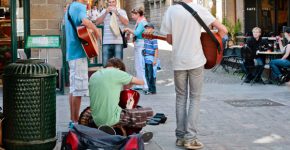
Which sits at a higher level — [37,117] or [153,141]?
[37,117]

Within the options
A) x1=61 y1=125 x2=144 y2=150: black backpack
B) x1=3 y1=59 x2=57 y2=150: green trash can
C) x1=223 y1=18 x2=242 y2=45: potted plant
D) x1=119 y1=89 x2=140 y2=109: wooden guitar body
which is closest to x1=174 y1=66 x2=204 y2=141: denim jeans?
x1=119 y1=89 x2=140 y2=109: wooden guitar body

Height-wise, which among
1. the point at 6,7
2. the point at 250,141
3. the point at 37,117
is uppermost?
the point at 6,7

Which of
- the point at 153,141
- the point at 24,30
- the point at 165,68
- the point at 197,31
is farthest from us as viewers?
the point at 165,68

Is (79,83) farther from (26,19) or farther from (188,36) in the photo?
(26,19)

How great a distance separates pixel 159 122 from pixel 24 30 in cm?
483

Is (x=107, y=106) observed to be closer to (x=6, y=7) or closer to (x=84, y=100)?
(x=84, y=100)

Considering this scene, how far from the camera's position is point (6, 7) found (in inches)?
463

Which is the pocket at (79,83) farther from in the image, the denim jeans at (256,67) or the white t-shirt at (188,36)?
the denim jeans at (256,67)

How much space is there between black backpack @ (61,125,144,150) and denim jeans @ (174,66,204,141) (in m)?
1.08

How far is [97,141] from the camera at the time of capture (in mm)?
5504

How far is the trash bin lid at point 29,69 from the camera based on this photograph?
18.4ft

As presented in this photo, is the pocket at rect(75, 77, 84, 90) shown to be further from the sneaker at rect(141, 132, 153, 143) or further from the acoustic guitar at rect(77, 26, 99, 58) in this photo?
the sneaker at rect(141, 132, 153, 143)

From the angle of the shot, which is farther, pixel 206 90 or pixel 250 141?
pixel 206 90

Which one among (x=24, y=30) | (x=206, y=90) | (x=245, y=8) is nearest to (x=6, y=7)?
(x=24, y=30)
